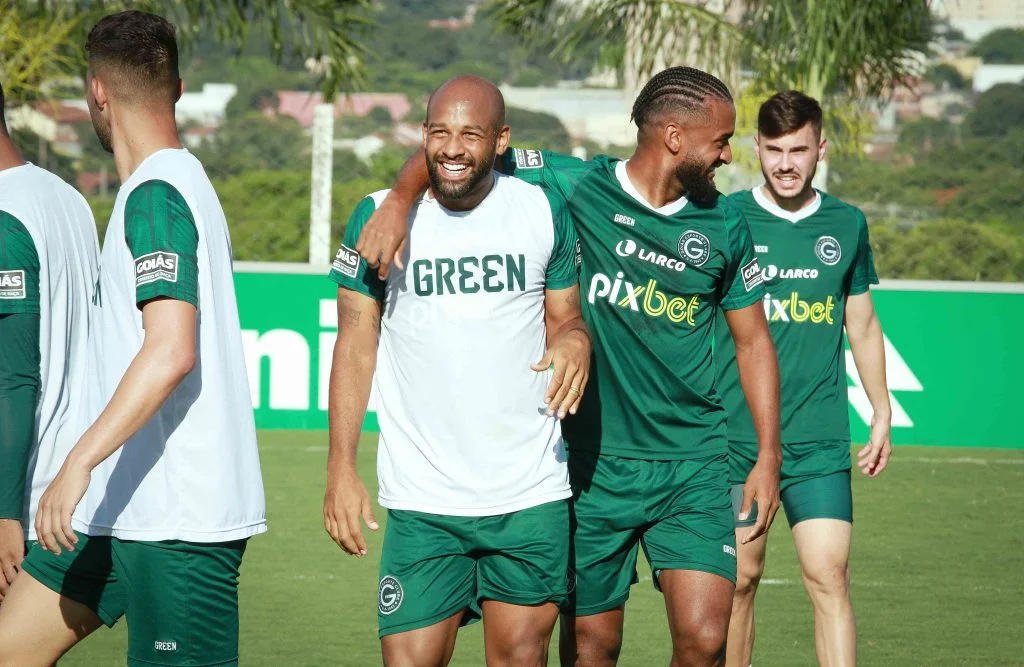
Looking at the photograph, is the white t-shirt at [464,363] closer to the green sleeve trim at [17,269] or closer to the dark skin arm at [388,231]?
the dark skin arm at [388,231]

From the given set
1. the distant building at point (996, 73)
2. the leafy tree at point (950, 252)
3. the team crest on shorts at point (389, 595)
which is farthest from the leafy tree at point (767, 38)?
the distant building at point (996, 73)

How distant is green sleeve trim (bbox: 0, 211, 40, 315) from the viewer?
13.3 ft

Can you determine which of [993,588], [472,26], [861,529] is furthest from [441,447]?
[472,26]

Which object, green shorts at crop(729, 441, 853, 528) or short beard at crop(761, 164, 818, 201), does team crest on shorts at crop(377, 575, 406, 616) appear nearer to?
green shorts at crop(729, 441, 853, 528)

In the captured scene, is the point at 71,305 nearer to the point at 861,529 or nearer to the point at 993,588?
the point at 993,588

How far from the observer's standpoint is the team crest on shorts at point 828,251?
601 centimetres

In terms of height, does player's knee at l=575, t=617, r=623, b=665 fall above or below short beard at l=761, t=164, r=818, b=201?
below

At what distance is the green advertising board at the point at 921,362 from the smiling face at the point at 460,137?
739 cm

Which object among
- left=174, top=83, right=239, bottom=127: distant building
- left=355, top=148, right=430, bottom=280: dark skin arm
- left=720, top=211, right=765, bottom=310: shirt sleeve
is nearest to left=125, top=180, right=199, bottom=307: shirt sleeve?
left=355, top=148, right=430, bottom=280: dark skin arm

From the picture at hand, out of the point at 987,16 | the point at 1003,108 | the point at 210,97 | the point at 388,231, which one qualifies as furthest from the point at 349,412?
the point at 987,16

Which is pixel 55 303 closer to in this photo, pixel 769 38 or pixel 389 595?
pixel 389 595

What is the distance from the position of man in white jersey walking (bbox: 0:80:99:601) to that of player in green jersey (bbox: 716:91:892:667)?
267 centimetres

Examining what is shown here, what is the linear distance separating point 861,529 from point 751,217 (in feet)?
12.2

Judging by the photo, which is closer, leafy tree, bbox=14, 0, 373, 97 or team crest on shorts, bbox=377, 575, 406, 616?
team crest on shorts, bbox=377, 575, 406, 616
